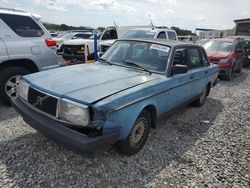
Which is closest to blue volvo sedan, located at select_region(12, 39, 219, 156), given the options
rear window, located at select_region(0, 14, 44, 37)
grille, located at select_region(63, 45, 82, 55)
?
rear window, located at select_region(0, 14, 44, 37)

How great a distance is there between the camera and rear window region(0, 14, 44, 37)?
474 cm

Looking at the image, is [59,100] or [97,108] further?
[59,100]

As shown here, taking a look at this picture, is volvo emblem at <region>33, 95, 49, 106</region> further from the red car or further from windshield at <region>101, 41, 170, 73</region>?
the red car

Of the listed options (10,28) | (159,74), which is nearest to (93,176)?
(159,74)

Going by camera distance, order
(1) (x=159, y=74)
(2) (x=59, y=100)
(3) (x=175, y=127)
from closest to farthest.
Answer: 1. (2) (x=59, y=100)
2. (1) (x=159, y=74)
3. (3) (x=175, y=127)

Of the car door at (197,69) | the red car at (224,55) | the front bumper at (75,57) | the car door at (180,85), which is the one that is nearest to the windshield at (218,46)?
the red car at (224,55)

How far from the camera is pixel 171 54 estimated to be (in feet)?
13.2

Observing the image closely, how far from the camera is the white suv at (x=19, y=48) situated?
4660mm

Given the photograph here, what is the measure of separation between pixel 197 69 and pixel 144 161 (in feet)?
8.76

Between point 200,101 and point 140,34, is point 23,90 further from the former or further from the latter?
point 140,34

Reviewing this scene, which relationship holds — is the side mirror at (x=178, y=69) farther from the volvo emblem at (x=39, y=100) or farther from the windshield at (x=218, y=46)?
the windshield at (x=218, y=46)

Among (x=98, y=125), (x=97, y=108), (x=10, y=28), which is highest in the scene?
(x=10, y=28)

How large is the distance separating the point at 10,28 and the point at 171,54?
11.1 feet

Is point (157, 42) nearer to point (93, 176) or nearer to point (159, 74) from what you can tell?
point (159, 74)
